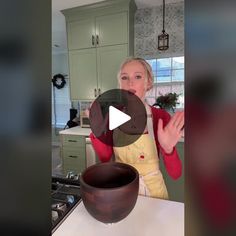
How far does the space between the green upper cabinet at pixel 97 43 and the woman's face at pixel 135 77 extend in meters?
1.48

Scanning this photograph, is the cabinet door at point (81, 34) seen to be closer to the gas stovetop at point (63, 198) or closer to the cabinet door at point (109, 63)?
the cabinet door at point (109, 63)

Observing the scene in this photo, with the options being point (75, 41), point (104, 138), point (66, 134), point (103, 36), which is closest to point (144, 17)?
point (103, 36)

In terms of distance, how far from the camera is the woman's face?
79 cm

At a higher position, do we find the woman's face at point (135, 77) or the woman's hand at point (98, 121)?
the woman's face at point (135, 77)

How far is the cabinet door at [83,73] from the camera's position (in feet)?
7.95

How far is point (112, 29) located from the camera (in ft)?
7.36

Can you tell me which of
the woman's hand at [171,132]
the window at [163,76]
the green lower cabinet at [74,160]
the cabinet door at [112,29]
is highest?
the cabinet door at [112,29]

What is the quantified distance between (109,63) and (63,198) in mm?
1881

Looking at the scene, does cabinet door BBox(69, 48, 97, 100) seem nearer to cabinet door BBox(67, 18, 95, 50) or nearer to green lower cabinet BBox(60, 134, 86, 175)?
cabinet door BBox(67, 18, 95, 50)

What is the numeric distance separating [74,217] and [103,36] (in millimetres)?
2144

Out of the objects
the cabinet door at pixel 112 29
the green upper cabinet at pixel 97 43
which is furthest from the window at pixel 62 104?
the cabinet door at pixel 112 29
